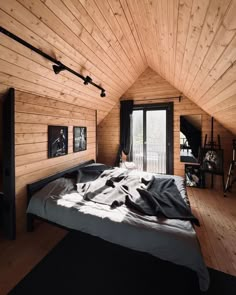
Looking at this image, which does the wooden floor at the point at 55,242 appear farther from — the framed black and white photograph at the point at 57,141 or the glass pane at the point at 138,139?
the glass pane at the point at 138,139

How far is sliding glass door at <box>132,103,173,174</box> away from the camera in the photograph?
4.41 metres

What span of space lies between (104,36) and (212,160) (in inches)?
136

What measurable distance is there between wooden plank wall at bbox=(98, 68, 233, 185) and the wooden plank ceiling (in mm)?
1581

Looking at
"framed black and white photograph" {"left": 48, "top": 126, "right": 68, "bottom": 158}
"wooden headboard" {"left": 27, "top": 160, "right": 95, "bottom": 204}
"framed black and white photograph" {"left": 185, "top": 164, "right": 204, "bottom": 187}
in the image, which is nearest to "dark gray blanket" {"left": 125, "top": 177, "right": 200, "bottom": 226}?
"wooden headboard" {"left": 27, "top": 160, "right": 95, "bottom": 204}

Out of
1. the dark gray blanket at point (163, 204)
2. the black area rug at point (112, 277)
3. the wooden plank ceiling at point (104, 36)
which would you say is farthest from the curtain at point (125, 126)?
the black area rug at point (112, 277)

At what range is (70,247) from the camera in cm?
199

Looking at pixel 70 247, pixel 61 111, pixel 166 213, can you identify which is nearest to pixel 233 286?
pixel 166 213

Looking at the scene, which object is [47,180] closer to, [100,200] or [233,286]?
[100,200]

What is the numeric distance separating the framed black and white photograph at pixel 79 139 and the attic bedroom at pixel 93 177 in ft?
0.13

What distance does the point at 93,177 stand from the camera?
9.42 ft

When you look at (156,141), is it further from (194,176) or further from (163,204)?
(163,204)

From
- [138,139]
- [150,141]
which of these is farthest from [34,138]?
[150,141]

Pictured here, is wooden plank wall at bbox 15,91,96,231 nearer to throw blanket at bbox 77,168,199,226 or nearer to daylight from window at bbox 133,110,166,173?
throw blanket at bbox 77,168,199,226

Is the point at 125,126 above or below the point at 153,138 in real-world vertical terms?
above
